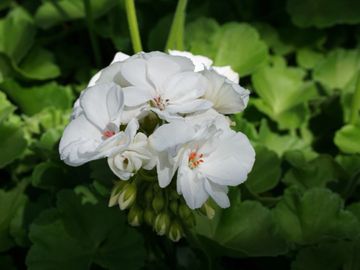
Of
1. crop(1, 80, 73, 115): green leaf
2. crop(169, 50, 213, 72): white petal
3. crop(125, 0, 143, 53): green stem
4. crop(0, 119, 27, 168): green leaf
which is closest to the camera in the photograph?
crop(169, 50, 213, 72): white petal

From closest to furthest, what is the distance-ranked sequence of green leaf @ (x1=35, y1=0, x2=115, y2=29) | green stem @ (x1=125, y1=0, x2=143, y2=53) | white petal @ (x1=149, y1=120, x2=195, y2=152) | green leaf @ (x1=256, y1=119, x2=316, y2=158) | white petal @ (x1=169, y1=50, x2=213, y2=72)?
1. white petal @ (x1=149, y1=120, x2=195, y2=152)
2. white petal @ (x1=169, y1=50, x2=213, y2=72)
3. green stem @ (x1=125, y1=0, x2=143, y2=53)
4. green leaf @ (x1=256, y1=119, x2=316, y2=158)
5. green leaf @ (x1=35, y1=0, x2=115, y2=29)

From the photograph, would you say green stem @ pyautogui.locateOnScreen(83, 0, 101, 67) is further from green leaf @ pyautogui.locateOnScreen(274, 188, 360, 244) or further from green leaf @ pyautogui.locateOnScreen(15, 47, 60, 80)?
green leaf @ pyautogui.locateOnScreen(274, 188, 360, 244)

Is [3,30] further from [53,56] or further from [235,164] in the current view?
[235,164]

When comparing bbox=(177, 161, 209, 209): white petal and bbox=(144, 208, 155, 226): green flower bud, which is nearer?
bbox=(177, 161, 209, 209): white petal

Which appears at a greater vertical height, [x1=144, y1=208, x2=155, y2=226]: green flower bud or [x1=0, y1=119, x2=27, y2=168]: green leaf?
[x1=144, y1=208, x2=155, y2=226]: green flower bud

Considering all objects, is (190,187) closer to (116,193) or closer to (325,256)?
(116,193)

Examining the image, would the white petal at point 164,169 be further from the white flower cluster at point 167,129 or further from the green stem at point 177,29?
the green stem at point 177,29

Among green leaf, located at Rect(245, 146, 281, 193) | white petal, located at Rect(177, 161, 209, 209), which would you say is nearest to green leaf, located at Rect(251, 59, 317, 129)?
green leaf, located at Rect(245, 146, 281, 193)
